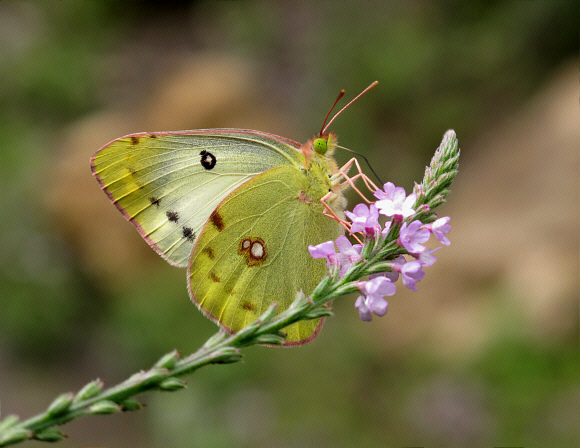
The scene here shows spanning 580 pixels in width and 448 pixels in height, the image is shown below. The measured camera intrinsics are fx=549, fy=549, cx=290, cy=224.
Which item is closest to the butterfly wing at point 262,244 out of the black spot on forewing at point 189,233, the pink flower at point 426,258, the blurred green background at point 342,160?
the black spot on forewing at point 189,233

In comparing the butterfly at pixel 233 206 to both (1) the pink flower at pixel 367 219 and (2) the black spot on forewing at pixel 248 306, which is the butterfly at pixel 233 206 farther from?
(1) the pink flower at pixel 367 219

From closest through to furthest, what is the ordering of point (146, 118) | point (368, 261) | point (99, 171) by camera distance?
point (368, 261) → point (99, 171) → point (146, 118)

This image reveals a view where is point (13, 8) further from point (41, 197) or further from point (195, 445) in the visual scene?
point (195, 445)

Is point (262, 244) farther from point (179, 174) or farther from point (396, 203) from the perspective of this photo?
point (396, 203)

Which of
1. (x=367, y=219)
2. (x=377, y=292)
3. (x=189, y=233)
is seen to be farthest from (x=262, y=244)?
(x=377, y=292)

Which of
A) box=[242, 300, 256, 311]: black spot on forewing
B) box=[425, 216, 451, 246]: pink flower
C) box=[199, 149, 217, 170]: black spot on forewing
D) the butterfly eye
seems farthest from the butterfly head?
box=[425, 216, 451, 246]: pink flower

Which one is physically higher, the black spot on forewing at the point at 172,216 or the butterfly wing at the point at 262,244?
the black spot on forewing at the point at 172,216

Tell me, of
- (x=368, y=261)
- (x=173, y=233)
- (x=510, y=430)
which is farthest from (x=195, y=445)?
(x=368, y=261)
